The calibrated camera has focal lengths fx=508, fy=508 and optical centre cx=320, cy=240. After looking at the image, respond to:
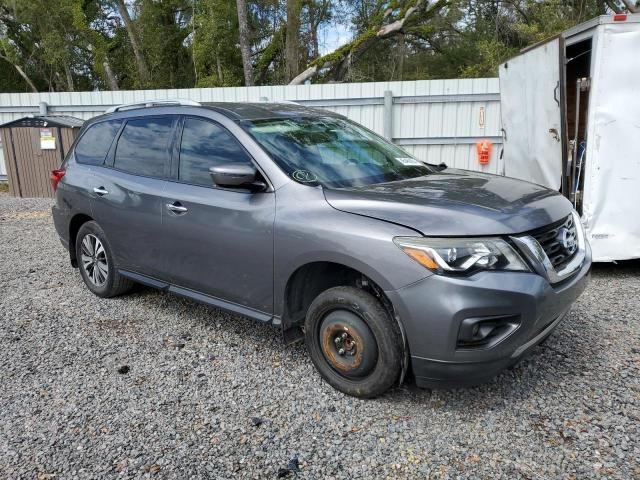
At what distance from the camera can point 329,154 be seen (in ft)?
11.4

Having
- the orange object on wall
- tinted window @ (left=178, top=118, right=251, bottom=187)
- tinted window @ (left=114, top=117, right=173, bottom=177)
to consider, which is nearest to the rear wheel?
tinted window @ (left=114, top=117, right=173, bottom=177)

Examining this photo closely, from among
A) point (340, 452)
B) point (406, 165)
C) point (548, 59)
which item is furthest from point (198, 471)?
point (548, 59)

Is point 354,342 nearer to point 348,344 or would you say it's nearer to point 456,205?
point 348,344

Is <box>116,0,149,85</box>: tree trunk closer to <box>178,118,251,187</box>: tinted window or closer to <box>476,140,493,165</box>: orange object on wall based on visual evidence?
<box>476,140,493,165</box>: orange object on wall

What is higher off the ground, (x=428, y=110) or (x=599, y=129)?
(x=428, y=110)

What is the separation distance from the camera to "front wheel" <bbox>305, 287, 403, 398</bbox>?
2.74m

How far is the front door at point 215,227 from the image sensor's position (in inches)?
125

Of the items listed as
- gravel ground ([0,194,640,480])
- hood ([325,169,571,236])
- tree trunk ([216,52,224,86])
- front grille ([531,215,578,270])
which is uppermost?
tree trunk ([216,52,224,86])

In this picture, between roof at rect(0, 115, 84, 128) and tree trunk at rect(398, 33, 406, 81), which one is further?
tree trunk at rect(398, 33, 406, 81)

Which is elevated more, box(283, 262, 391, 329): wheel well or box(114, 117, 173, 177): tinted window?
box(114, 117, 173, 177): tinted window

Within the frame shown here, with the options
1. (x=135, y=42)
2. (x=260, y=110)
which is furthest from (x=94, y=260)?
(x=135, y=42)

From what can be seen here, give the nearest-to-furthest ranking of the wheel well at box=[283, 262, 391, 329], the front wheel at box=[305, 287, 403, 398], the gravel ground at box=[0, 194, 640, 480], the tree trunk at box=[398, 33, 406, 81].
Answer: the gravel ground at box=[0, 194, 640, 480], the front wheel at box=[305, 287, 403, 398], the wheel well at box=[283, 262, 391, 329], the tree trunk at box=[398, 33, 406, 81]

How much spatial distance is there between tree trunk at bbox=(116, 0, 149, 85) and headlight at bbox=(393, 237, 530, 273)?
83.8 ft

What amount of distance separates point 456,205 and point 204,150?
1.85m
